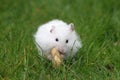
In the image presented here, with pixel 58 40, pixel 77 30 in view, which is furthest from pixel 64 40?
pixel 77 30

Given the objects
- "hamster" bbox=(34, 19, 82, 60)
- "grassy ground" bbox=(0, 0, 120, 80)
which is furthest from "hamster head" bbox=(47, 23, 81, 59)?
"grassy ground" bbox=(0, 0, 120, 80)

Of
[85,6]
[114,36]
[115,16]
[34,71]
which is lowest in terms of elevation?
[34,71]

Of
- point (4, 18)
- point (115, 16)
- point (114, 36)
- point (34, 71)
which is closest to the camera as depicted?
point (34, 71)

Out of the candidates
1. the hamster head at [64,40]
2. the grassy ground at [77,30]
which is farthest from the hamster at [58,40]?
the grassy ground at [77,30]

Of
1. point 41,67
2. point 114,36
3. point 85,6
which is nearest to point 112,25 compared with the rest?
point 114,36

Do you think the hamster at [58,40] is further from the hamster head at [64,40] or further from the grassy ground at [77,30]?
the grassy ground at [77,30]

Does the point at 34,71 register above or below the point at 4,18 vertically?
below

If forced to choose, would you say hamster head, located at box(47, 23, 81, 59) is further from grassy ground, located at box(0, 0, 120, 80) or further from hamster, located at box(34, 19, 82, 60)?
grassy ground, located at box(0, 0, 120, 80)

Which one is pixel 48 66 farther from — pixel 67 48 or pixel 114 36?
pixel 114 36
